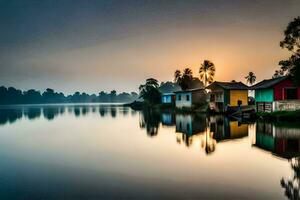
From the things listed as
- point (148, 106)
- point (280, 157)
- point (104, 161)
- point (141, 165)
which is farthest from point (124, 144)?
point (148, 106)

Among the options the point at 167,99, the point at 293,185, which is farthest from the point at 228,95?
the point at 293,185

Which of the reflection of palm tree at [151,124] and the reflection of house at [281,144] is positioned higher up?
the reflection of house at [281,144]

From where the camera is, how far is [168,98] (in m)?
95.3

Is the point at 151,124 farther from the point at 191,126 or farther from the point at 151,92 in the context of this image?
the point at 151,92

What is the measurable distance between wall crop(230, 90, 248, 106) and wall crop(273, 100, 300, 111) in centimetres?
1335

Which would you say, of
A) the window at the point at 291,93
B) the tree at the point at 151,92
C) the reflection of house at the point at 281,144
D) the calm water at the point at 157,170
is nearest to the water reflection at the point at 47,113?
the tree at the point at 151,92

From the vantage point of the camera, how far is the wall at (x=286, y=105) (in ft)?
140

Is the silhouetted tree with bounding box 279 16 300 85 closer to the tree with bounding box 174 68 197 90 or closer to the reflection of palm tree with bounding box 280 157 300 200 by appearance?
the reflection of palm tree with bounding box 280 157 300 200

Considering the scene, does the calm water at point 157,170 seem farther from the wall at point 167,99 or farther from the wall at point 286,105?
the wall at point 167,99

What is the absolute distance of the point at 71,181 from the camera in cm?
1353

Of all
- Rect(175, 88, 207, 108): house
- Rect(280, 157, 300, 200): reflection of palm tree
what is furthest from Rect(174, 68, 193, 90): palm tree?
Rect(280, 157, 300, 200): reflection of palm tree

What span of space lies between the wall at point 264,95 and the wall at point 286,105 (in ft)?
4.02

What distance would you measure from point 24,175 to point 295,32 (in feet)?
122

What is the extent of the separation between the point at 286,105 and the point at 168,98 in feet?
177
